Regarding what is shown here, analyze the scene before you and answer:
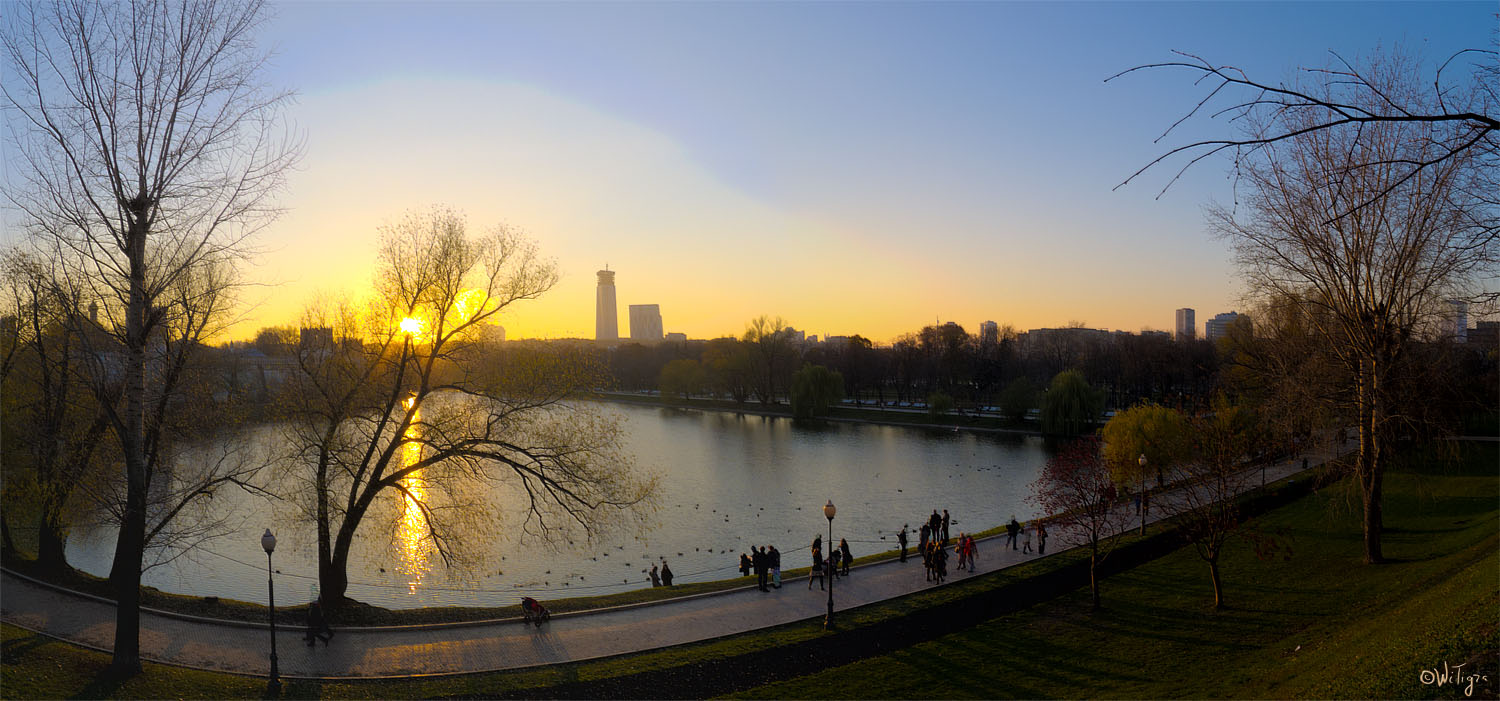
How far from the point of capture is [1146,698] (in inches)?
412

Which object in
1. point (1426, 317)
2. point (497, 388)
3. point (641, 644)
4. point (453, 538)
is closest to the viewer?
point (641, 644)

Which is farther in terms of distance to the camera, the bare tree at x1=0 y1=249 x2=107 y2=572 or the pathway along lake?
the pathway along lake

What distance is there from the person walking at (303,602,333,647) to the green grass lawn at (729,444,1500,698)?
25.7 ft

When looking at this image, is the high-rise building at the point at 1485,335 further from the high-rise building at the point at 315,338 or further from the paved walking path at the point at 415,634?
the high-rise building at the point at 315,338

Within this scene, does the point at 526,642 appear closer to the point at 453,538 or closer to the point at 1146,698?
the point at 453,538

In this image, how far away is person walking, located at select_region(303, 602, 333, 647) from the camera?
1310 centimetres

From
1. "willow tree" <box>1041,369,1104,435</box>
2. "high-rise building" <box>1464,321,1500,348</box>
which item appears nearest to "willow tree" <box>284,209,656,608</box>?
"high-rise building" <box>1464,321,1500,348</box>

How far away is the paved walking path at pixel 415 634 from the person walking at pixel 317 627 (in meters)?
0.19

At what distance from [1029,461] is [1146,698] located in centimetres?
3461

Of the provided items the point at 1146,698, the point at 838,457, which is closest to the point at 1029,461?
the point at 838,457

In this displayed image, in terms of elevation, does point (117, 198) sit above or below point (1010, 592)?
above

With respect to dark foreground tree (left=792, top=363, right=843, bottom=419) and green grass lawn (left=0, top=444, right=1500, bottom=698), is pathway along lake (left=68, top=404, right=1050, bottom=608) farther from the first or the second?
dark foreground tree (left=792, top=363, right=843, bottom=419)

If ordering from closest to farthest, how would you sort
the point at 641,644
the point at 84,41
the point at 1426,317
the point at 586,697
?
1. the point at 84,41
2. the point at 586,697
3. the point at 641,644
4. the point at 1426,317

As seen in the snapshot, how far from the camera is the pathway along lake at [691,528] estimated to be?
20.8 metres
